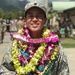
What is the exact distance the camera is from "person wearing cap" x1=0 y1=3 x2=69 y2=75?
326 centimetres

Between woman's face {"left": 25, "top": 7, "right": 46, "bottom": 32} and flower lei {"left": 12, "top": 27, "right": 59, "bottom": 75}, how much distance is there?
0.10 meters

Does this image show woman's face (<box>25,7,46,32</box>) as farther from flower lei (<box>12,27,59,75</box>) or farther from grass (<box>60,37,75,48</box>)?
grass (<box>60,37,75,48</box>)

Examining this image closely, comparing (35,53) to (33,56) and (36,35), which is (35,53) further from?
(36,35)

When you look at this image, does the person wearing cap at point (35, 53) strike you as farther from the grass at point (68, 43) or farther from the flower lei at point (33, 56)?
the grass at point (68, 43)

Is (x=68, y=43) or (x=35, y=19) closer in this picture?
(x=35, y=19)

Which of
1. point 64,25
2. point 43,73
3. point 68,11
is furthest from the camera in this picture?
point 68,11

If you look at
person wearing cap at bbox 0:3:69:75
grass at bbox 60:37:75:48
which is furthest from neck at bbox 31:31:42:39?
grass at bbox 60:37:75:48

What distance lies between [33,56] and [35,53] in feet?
0.12

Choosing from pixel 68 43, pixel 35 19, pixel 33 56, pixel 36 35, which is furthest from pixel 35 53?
pixel 68 43

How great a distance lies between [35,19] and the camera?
10.9 feet

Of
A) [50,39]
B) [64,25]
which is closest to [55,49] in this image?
[50,39]

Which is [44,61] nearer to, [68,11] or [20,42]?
[20,42]

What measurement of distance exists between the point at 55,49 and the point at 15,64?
0.41 metres

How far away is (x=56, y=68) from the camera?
10.8ft
